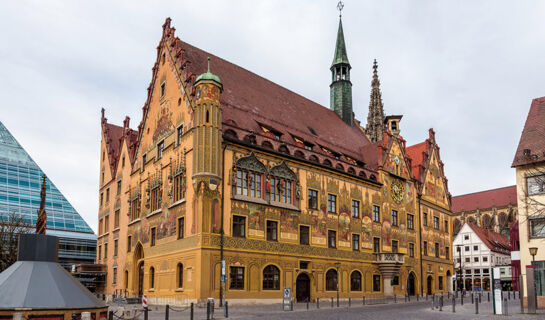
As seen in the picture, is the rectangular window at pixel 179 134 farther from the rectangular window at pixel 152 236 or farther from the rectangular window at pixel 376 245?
the rectangular window at pixel 376 245

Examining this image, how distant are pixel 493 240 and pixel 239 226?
75.6m

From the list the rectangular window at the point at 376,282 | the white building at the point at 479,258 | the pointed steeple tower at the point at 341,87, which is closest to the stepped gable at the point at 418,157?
the pointed steeple tower at the point at 341,87

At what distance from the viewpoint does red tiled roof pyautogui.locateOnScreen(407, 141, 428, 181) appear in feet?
159

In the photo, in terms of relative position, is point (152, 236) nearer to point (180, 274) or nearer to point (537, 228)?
point (180, 274)

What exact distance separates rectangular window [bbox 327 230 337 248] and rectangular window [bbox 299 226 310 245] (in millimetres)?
2187

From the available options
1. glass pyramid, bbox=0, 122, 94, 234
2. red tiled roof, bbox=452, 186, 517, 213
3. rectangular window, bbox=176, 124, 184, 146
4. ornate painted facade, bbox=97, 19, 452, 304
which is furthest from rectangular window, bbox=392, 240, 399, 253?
red tiled roof, bbox=452, 186, 517, 213

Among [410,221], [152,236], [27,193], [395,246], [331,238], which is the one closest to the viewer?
[152,236]

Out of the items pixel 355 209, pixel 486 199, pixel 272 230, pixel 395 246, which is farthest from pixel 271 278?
pixel 486 199

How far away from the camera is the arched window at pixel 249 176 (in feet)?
103

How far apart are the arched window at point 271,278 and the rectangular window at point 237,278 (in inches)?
71.6

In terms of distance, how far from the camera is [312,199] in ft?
118

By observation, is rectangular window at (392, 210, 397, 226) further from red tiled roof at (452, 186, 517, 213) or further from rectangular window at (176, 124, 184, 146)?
red tiled roof at (452, 186, 517, 213)

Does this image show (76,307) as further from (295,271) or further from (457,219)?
(457,219)

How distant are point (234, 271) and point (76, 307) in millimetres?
18574
